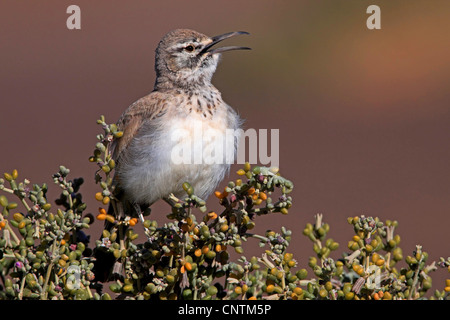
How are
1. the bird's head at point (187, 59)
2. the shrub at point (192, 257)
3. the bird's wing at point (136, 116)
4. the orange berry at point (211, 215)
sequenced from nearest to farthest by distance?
the shrub at point (192, 257)
the orange berry at point (211, 215)
the bird's wing at point (136, 116)
the bird's head at point (187, 59)

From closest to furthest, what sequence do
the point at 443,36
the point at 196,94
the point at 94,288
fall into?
the point at 94,288, the point at 196,94, the point at 443,36

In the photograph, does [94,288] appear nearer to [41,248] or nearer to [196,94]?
[41,248]

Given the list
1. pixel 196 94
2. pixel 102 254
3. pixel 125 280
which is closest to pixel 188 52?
pixel 196 94

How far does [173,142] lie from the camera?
3.51 meters

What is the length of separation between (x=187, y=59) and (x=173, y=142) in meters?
0.63

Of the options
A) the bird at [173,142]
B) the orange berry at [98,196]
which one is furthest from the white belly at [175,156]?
the orange berry at [98,196]

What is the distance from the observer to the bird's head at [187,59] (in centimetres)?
388

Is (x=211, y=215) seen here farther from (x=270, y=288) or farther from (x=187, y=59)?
(x=187, y=59)

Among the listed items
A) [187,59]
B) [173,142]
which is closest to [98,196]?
[173,142]

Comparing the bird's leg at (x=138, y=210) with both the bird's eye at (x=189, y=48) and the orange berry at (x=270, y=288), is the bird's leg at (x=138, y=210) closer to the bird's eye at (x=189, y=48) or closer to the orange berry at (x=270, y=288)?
the bird's eye at (x=189, y=48)

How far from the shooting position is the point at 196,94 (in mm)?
3723

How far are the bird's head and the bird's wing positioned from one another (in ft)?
0.65

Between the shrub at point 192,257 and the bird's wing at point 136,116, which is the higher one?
the bird's wing at point 136,116
